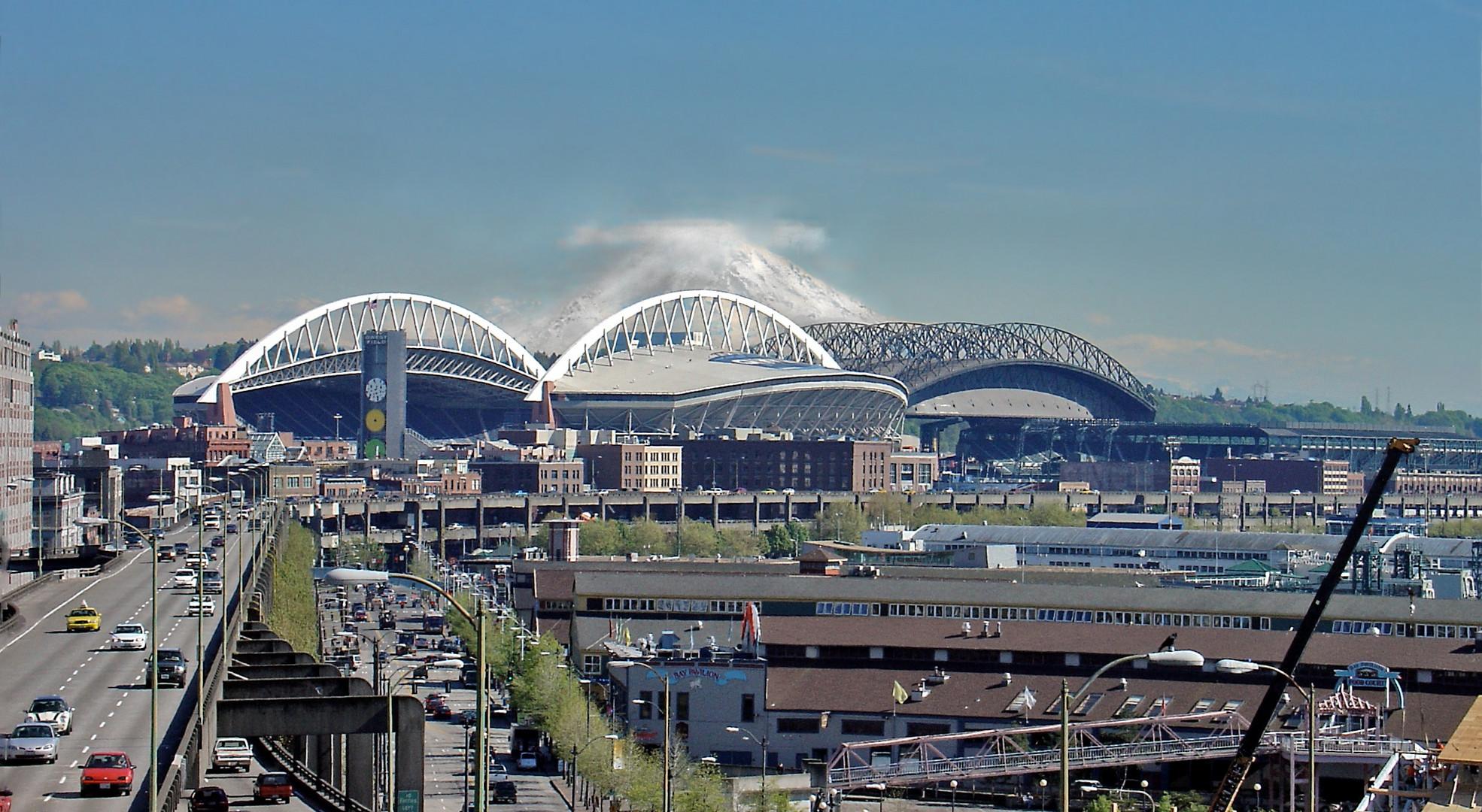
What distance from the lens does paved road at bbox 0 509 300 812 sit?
3431 cm

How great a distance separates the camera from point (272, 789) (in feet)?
127

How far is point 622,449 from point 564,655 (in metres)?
117

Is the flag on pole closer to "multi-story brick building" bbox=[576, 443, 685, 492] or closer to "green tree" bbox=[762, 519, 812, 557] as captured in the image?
"green tree" bbox=[762, 519, 812, 557]

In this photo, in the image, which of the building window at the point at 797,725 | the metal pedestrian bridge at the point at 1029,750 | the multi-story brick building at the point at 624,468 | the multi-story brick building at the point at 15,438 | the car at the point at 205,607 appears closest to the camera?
the metal pedestrian bridge at the point at 1029,750

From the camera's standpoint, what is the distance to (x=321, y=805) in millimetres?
38406

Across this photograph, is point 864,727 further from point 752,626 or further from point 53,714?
point 53,714

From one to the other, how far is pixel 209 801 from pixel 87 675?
11.8m

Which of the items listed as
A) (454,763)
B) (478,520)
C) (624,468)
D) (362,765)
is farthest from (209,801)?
(624,468)

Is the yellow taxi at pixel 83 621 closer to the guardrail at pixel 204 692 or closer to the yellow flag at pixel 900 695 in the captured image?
the guardrail at pixel 204 692

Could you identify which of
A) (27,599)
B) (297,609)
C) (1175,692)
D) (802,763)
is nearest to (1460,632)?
(1175,692)

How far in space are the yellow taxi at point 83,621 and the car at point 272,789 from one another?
18.3 meters

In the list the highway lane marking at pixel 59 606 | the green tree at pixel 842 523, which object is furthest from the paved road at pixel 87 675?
the green tree at pixel 842 523

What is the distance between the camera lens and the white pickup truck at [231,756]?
43125 mm

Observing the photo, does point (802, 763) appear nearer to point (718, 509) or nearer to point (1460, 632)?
point (1460, 632)
